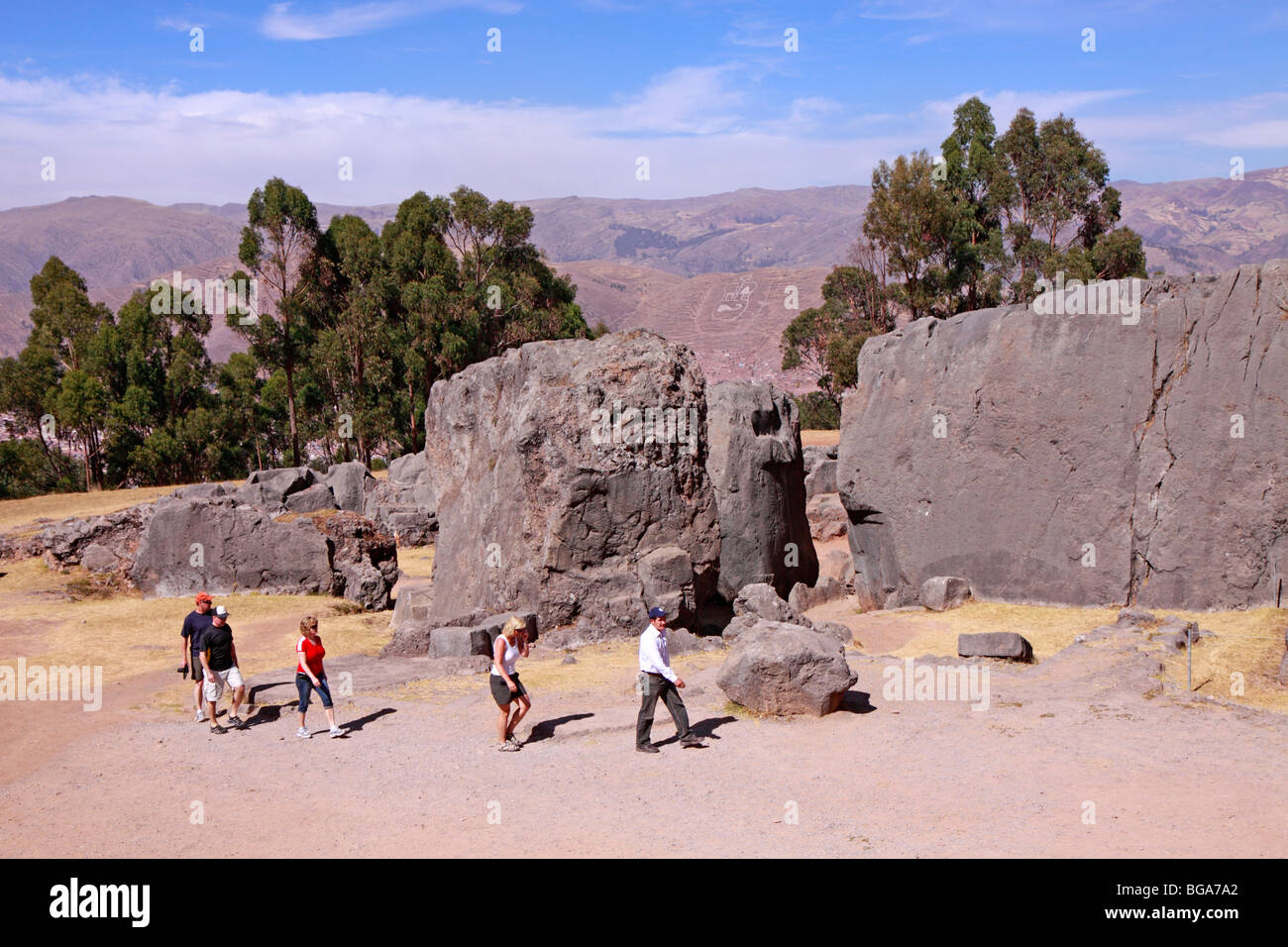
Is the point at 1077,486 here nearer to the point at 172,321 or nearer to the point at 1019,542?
the point at 1019,542

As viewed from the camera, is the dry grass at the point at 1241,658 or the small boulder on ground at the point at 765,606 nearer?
the dry grass at the point at 1241,658

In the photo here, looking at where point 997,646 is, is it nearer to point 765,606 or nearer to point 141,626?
point 765,606

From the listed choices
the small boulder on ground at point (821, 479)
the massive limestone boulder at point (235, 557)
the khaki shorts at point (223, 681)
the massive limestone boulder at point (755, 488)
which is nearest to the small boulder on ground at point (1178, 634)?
the massive limestone boulder at point (755, 488)

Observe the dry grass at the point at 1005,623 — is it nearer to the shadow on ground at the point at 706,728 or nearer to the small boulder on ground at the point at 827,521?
the shadow on ground at the point at 706,728

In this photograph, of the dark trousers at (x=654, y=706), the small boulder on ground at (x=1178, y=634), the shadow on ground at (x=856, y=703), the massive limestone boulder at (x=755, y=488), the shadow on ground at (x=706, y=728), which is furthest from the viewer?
the massive limestone boulder at (x=755, y=488)

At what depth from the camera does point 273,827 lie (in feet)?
31.0

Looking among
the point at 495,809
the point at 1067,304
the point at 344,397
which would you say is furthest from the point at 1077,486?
the point at 344,397

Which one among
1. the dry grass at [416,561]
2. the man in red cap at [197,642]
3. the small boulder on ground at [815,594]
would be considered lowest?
the dry grass at [416,561]

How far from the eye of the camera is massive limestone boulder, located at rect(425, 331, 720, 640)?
1692 cm

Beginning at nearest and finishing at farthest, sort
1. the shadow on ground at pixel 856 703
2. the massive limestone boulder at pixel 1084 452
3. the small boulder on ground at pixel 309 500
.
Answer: the shadow on ground at pixel 856 703
the massive limestone boulder at pixel 1084 452
the small boulder on ground at pixel 309 500

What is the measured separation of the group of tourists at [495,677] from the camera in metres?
11.2

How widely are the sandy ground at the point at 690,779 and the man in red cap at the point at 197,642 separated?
472mm

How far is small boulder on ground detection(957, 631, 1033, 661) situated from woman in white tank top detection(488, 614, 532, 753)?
6537 mm

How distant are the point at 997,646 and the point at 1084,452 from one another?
204 inches
